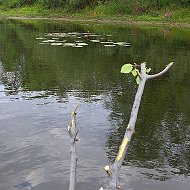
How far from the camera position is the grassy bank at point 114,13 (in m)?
58.6

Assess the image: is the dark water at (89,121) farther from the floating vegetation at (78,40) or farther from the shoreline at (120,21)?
the shoreline at (120,21)

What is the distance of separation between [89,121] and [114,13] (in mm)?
54179

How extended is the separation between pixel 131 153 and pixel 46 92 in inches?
320

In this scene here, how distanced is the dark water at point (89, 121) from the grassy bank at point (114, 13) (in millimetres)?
31325

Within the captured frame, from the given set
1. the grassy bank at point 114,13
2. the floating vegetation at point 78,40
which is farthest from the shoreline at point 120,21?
the floating vegetation at point 78,40

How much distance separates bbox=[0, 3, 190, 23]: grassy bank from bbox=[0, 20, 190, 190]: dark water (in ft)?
103

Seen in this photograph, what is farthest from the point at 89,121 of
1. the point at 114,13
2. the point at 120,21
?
the point at 114,13

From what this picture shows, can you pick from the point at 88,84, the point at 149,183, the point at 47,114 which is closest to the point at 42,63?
the point at 88,84

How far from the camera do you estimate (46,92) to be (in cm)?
1878

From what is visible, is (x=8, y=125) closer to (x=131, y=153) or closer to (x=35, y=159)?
(x=35, y=159)

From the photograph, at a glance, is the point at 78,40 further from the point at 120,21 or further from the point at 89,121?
the point at 89,121

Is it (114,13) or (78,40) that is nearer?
(78,40)

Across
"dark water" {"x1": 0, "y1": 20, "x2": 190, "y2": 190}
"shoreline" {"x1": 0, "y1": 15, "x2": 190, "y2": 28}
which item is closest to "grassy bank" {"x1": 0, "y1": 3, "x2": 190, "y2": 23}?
"shoreline" {"x1": 0, "y1": 15, "x2": 190, "y2": 28}

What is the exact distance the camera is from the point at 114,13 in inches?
2621
